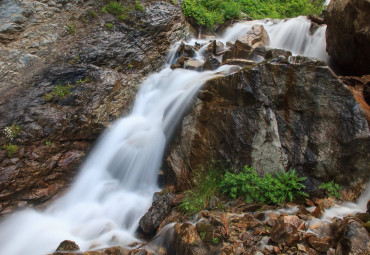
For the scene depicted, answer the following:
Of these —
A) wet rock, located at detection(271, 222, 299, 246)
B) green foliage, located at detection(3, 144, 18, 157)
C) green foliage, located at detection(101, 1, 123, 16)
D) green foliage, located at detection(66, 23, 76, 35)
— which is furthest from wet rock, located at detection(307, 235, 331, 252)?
green foliage, located at detection(101, 1, 123, 16)

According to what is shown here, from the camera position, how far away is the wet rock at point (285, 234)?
10.0ft

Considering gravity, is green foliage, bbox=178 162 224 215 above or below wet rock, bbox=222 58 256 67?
below

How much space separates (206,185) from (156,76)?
5.28 meters

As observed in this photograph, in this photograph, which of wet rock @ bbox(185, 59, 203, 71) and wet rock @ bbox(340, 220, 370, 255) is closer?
wet rock @ bbox(340, 220, 370, 255)

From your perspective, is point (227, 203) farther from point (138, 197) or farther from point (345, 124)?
point (345, 124)

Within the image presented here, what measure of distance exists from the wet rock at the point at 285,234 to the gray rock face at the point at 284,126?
1.48 m

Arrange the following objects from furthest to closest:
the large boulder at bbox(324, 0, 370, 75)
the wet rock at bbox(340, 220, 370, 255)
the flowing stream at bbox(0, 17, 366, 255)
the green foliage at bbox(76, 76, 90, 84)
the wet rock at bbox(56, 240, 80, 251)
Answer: the green foliage at bbox(76, 76, 90, 84) < the large boulder at bbox(324, 0, 370, 75) < the flowing stream at bbox(0, 17, 366, 255) < the wet rock at bbox(56, 240, 80, 251) < the wet rock at bbox(340, 220, 370, 255)

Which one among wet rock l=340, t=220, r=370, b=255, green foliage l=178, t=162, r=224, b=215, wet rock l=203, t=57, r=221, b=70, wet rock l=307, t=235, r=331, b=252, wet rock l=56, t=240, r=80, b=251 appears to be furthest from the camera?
wet rock l=203, t=57, r=221, b=70

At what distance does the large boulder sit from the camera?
17.7 ft

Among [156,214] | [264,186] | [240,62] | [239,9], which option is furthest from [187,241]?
[239,9]

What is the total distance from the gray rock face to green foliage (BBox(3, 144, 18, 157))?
3.64 meters

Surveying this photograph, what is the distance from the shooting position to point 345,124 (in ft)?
14.4

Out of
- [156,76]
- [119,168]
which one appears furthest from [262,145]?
[156,76]

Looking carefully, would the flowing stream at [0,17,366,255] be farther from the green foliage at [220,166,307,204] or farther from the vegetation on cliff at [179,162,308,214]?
the green foliage at [220,166,307,204]
